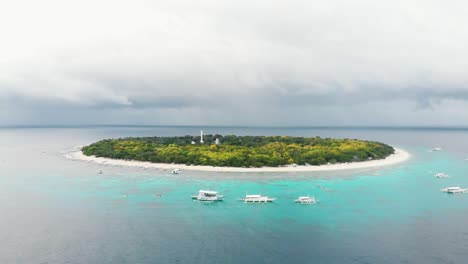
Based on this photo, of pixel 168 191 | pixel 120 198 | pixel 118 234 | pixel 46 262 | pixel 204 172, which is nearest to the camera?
pixel 46 262

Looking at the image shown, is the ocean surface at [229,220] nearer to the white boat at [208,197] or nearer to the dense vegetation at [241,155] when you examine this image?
the white boat at [208,197]

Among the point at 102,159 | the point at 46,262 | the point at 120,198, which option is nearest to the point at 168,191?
the point at 120,198

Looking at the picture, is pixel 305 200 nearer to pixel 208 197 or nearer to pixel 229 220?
pixel 208 197

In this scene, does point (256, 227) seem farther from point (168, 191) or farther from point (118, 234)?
point (168, 191)

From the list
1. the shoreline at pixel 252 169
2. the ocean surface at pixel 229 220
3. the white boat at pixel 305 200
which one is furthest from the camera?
the shoreline at pixel 252 169

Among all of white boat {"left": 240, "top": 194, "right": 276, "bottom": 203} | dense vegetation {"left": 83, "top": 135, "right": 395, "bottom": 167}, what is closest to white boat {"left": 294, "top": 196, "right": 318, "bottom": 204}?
white boat {"left": 240, "top": 194, "right": 276, "bottom": 203}

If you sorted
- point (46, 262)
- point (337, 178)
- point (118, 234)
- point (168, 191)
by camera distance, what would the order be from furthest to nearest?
point (337, 178) < point (168, 191) < point (118, 234) < point (46, 262)

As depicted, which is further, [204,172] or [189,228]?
[204,172]

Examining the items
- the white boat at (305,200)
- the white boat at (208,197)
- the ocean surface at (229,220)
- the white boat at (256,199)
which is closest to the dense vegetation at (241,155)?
the ocean surface at (229,220)
